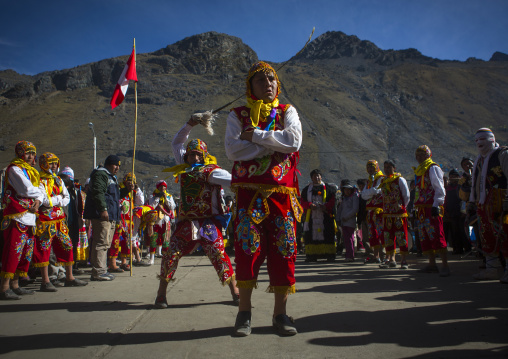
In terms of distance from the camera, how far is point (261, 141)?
9.55 ft

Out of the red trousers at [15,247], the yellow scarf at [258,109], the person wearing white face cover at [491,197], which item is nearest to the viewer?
the yellow scarf at [258,109]

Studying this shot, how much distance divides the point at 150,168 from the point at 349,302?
61513 millimetres

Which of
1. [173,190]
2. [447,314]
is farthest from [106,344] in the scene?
[173,190]

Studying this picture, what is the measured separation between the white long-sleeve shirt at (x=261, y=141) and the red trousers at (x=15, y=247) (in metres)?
3.31

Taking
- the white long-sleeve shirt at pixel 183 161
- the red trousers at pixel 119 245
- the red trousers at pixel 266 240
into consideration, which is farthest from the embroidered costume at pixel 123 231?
the red trousers at pixel 266 240

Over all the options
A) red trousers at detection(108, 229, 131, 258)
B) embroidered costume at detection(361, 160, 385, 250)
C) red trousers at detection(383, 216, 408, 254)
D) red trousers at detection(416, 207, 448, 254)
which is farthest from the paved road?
embroidered costume at detection(361, 160, 385, 250)

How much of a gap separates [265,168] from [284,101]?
83.2m

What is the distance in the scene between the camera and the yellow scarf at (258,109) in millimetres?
3090

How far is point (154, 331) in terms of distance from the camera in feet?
10.0

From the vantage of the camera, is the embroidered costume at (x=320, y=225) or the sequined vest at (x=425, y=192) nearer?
the sequined vest at (x=425, y=192)

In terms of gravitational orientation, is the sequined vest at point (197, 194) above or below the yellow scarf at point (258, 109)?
below

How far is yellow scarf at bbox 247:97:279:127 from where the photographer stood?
309cm

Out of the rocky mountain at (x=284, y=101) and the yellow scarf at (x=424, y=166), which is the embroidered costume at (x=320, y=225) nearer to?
the yellow scarf at (x=424, y=166)

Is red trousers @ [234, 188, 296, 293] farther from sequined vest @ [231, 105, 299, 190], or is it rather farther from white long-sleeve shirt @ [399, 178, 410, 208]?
white long-sleeve shirt @ [399, 178, 410, 208]
